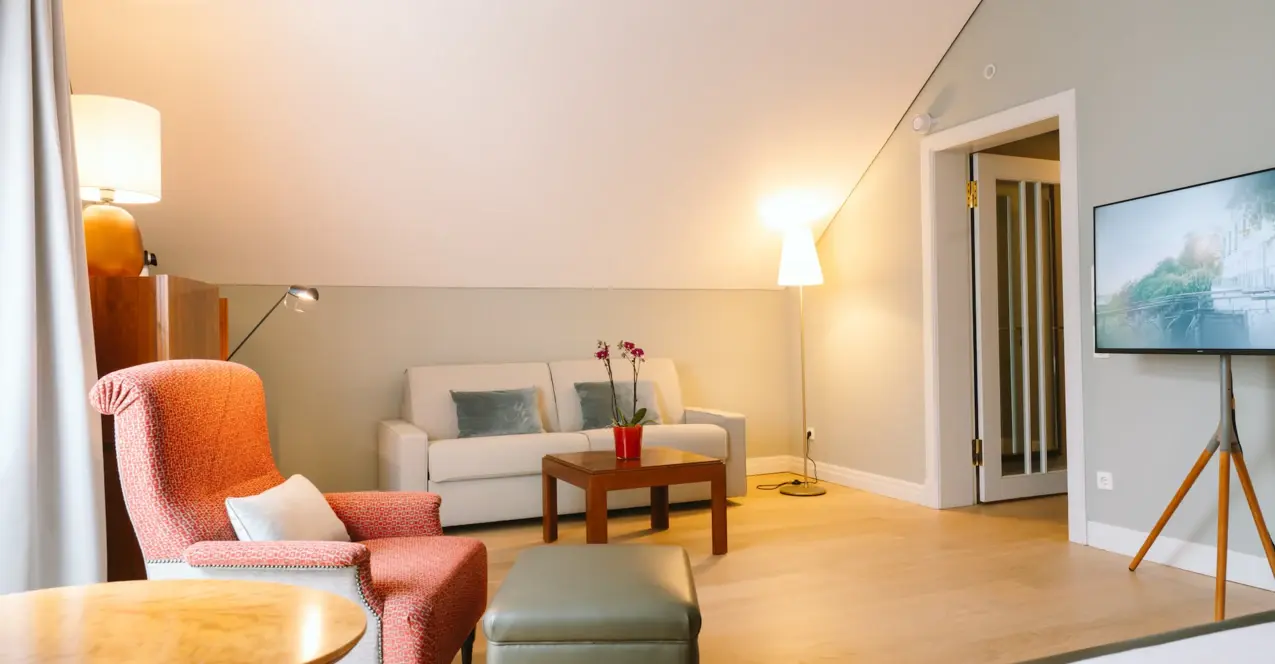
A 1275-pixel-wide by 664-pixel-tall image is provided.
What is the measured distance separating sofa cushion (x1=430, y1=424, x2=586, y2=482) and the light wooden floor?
1.08 feet

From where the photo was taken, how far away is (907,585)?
350 cm

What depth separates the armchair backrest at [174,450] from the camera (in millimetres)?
2105

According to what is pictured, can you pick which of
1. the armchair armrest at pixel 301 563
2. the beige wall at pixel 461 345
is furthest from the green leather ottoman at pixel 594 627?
the beige wall at pixel 461 345

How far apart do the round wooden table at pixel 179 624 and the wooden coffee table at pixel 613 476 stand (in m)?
2.43

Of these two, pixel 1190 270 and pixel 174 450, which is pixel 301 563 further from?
pixel 1190 270

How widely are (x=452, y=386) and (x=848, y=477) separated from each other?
2.58m

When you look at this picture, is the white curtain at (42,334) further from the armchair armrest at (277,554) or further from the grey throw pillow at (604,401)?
the grey throw pillow at (604,401)

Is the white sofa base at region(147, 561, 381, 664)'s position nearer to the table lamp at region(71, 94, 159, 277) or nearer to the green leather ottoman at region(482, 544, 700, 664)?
the green leather ottoman at region(482, 544, 700, 664)

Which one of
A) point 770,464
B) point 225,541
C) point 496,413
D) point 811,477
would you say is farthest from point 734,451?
point 225,541

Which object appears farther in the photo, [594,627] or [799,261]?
[799,261]

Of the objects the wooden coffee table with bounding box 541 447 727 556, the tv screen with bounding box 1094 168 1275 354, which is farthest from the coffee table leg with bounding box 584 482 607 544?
the tv screen with bounding box 1094 168 1275 354

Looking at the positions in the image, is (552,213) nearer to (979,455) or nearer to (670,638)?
(979,455)

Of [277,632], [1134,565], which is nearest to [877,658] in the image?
[1134,565]

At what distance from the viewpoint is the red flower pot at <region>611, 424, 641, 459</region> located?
424 centimetres
